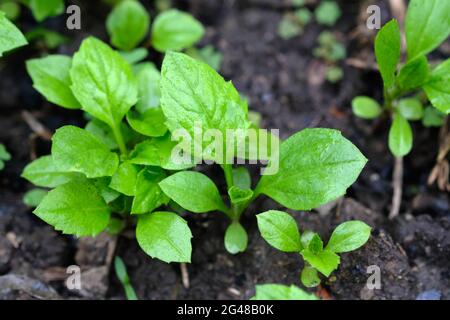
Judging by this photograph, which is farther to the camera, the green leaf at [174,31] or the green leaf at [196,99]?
the green leaf at [174,31]

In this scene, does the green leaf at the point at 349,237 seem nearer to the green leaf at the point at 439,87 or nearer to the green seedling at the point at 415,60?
the green seedling at the point at 415,60

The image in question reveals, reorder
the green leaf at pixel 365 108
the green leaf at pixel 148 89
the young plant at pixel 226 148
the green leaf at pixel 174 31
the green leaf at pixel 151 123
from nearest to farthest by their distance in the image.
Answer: the young plant at pixel 226 148, the green leaf at pixel 151 123, the green leaf at pixel 148 89, the green leaf at pixel 365 108, the green leaf at pixel 174 31

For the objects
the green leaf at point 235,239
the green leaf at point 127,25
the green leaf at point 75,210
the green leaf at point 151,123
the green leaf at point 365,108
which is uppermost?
the green leaf at point 127,25

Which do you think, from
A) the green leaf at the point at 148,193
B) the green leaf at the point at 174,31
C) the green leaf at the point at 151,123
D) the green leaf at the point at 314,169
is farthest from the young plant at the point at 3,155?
the green leaf at the point at 314,169

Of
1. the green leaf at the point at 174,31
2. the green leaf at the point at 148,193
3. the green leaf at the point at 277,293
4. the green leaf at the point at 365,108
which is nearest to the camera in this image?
the green leaf at the point at 277,293

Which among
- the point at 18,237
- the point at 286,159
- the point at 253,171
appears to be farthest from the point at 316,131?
the point at 18,237
